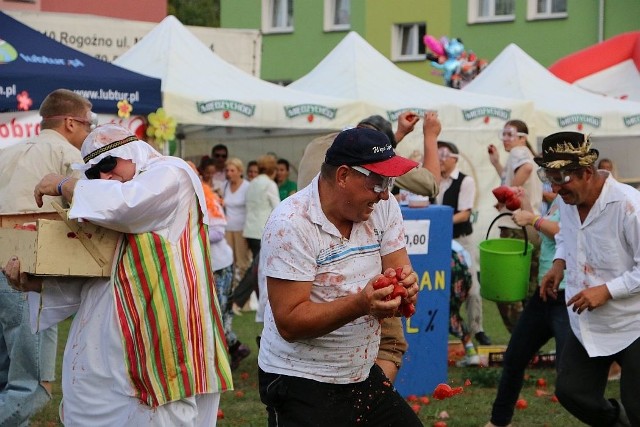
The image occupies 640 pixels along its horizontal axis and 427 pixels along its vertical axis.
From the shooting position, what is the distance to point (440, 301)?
9203 millimetres

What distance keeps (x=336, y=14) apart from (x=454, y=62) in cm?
1545

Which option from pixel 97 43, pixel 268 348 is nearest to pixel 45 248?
pixel 268 348

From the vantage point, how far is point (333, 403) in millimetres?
4711

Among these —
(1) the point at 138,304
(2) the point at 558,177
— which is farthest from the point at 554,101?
(1) the point at 138,304

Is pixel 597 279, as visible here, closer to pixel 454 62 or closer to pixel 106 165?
pixel 106 165

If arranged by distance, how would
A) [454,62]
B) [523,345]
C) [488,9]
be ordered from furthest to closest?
[488,9] → [454,62] → [523,345]

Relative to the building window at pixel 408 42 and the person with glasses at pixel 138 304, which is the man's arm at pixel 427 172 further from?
the building window at pixel 408 42

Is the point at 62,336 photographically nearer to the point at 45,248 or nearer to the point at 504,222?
the point at 504,222

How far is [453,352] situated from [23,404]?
527cm

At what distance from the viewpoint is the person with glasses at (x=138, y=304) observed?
489 centimetres

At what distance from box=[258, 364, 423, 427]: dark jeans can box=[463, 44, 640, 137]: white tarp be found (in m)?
15.3

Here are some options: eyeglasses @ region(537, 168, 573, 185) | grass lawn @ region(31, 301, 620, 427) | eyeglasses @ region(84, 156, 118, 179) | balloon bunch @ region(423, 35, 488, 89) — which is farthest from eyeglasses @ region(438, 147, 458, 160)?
balloon bunch @ region(423, 35, 488, 89)

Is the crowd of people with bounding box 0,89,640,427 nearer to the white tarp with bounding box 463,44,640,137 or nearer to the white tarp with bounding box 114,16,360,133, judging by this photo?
the white tarp with bounding box 114,16,360,133

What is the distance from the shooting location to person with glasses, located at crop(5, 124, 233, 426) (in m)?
4.89
